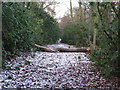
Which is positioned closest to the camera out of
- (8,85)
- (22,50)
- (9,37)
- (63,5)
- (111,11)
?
(8,85)

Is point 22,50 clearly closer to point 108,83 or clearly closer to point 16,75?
point 16,75

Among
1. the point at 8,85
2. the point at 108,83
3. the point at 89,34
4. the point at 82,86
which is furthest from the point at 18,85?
the point at 89,34

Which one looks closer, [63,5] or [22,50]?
[22,50]

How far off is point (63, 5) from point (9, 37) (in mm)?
3169

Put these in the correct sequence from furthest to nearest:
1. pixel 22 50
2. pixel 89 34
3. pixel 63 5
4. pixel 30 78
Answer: pixel 63 5 → pixel 89 34 → pixel 22 50 → pixel 30 78

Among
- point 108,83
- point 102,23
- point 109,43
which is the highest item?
point 102,23

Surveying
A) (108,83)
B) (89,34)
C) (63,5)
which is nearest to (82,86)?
(108,83)

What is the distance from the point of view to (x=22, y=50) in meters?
5.04

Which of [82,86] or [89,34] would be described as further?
[89,34]

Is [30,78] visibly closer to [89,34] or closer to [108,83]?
[108,83]

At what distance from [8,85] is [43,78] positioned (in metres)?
0.55

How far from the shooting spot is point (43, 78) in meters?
2.68

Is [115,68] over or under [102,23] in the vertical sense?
under

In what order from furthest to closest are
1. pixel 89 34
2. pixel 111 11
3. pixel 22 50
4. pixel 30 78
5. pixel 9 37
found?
pixel 89 34, pixel 22 50, pixel 9 37, pixel 30 78, pixel 111 11
